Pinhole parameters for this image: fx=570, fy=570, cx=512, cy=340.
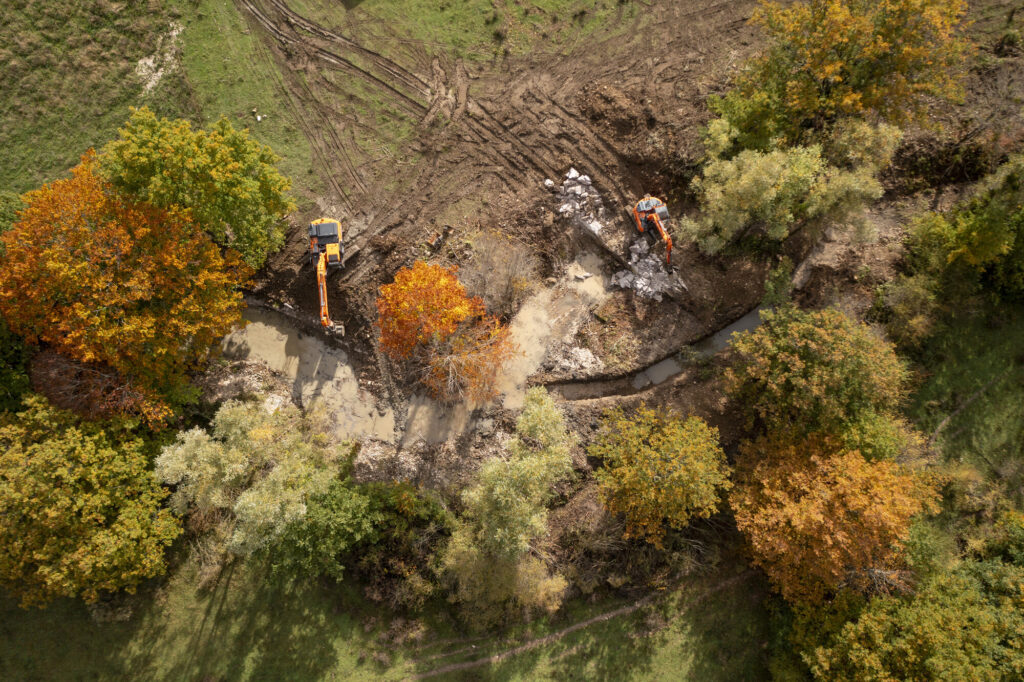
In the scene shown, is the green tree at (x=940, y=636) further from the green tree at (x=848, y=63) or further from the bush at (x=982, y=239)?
the green tree at (x=848, y=63)

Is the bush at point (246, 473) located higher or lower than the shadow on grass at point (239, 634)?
higher

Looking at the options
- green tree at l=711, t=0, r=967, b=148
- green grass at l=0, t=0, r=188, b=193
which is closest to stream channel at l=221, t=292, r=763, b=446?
green tree at l=711, t=0, r=967, b=148

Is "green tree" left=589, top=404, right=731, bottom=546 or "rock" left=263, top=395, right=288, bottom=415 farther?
"rock" left=263, top=395, right=288, bottom=415

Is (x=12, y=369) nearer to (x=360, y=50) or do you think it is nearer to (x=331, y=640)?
(x=331, y=640)

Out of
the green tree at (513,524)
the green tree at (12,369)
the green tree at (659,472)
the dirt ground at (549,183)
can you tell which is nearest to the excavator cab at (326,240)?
the dirt ground at (549,183)

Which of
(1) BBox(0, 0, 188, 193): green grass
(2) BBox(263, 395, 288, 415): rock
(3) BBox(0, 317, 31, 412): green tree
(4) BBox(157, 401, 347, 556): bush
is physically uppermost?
(1) BBox(0, 0, 188, 193): green grass

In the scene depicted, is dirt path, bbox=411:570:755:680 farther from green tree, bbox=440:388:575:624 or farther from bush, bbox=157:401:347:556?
bush, bbox=157:401:347:556
